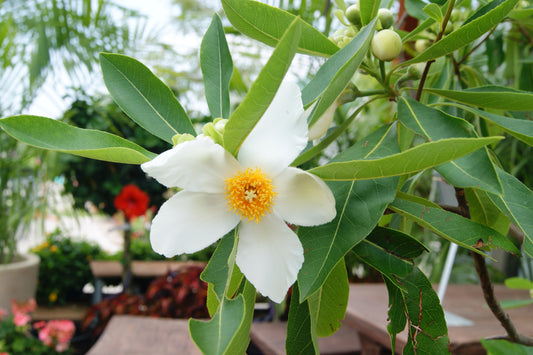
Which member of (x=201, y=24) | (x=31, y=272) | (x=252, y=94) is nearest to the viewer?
(x=252, y=94)

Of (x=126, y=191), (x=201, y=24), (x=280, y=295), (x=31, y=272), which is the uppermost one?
(x=201, y=24)

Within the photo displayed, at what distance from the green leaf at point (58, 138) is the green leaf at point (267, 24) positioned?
14 cm

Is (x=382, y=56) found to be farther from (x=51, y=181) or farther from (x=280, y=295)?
(x=51, y=181)

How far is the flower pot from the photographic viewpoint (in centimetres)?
236

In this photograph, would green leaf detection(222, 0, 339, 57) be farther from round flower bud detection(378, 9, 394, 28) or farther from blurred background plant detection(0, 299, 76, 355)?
blurred background plant detection(0, 299, 76, 355)

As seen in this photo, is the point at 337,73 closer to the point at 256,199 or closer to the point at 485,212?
the point at 256,199

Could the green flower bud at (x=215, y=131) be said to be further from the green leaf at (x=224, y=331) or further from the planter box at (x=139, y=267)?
the planter box at (x=139, y=267)

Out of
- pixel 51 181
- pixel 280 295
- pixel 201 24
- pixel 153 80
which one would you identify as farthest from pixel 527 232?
pixel 201 24

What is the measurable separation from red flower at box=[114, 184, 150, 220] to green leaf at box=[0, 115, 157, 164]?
2106 millimetres

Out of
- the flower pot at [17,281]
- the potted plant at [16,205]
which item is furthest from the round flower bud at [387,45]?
the flower pot at [17,281]

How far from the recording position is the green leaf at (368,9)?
37cm

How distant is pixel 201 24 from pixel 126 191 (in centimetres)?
317

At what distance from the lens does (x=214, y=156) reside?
0.27 m

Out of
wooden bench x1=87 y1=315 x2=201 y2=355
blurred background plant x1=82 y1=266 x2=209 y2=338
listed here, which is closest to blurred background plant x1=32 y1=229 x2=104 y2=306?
blurred background plant x1=82 y1=266 x2=209 y2=338
